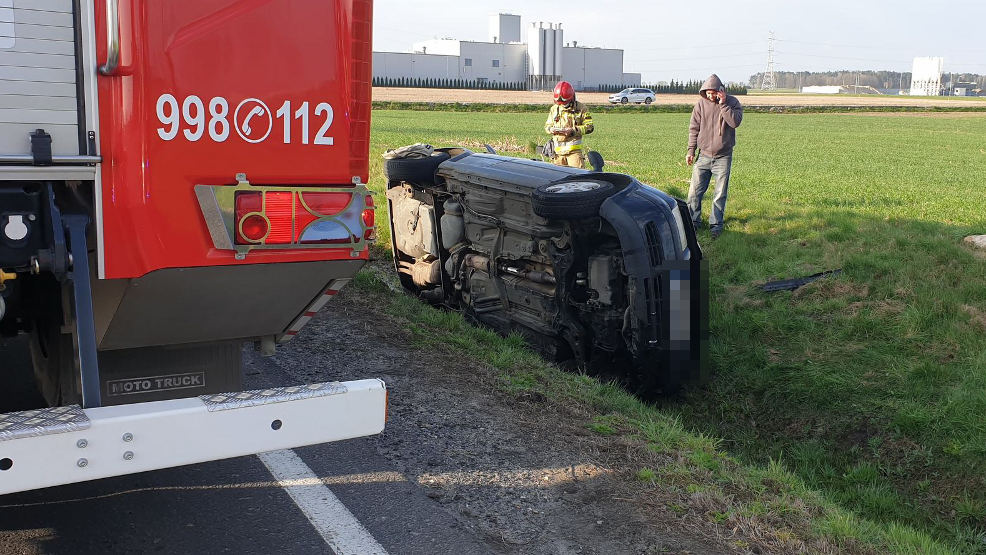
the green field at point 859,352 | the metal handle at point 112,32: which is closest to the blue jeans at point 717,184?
the green field at point 859,352

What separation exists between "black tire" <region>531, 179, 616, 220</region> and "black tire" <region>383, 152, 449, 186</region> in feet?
6.25

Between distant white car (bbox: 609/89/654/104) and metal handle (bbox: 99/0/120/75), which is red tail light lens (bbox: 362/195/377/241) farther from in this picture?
distant white car (bbox: 609/89/654/104)

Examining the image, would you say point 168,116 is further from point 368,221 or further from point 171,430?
point 171,430

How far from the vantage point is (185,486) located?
13.5 feet

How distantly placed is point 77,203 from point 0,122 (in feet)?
1.25

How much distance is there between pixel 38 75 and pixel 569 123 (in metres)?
8.19

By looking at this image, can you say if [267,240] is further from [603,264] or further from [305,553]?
[603,264]

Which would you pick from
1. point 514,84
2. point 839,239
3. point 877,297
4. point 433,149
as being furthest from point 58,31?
point 514,84

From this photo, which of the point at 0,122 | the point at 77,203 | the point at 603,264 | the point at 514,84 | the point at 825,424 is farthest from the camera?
the point at 514,84

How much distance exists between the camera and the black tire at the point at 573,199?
6047mm

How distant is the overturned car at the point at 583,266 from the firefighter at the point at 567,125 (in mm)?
3261

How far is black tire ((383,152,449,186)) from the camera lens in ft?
26.0

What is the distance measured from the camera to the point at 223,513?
3828 mm

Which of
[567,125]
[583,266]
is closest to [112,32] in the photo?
[583,266]
